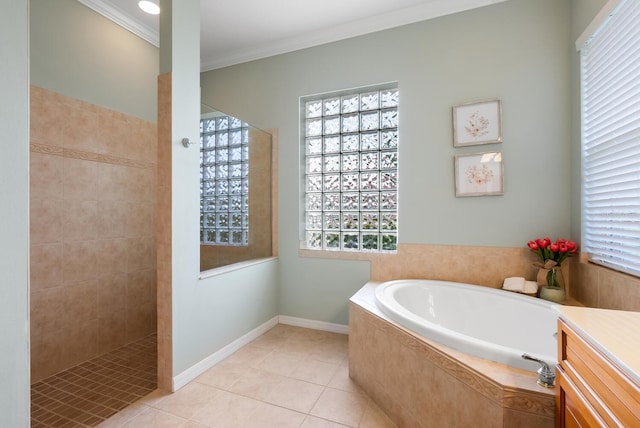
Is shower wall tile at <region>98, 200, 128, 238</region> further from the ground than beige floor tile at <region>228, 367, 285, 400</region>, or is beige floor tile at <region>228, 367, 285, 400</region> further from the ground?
shower wall tile at <region>98, 200, 128, 238</region>

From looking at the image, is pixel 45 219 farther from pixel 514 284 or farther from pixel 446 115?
pixel 514 284

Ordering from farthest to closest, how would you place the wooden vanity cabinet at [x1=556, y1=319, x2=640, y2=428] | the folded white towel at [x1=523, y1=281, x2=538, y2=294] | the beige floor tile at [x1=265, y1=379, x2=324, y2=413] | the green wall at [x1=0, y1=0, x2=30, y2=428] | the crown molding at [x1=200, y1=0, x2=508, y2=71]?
1. the crown molding at [x1=200, y1=0, x2=508, y2=71]
2. the folded white towel at [x1=523, y1=281, x2=538, y2=294]
3. the beige floor tile at [x1=265, y1=379, x2=324, y2=413]
4. the green wall at [x1=0, y1=0, x2=30, y2=428]
5. the wooden vanity cabinet at [x1=556, y1=319, x2=640, y2=428]

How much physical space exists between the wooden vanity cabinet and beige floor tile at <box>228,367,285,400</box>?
1.50m

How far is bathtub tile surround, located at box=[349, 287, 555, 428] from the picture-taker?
3.30ft

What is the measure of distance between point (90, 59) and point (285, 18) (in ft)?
5.29

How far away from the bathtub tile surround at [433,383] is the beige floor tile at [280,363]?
1.53 ft

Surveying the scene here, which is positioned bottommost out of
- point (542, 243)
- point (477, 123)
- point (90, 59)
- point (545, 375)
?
point (545, 375)

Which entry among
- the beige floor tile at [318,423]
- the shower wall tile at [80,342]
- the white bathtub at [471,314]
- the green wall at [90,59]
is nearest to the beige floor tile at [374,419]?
the beige floor tile at [318,423]

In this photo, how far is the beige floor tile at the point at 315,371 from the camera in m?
1.95

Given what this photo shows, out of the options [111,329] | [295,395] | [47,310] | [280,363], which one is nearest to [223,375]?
[280,363]

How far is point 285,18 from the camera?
2559mm

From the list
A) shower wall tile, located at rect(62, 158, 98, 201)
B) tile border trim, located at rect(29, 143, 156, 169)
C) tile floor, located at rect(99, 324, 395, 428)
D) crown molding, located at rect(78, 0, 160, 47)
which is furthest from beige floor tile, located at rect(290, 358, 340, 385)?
crown molding, located at rect(78, 0, 160, 47)

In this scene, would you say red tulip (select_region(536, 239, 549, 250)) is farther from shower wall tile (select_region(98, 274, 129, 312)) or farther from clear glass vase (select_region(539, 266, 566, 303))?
shower wall tile (select_region(98, 274, 129, 312))

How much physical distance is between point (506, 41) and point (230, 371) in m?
3.22
